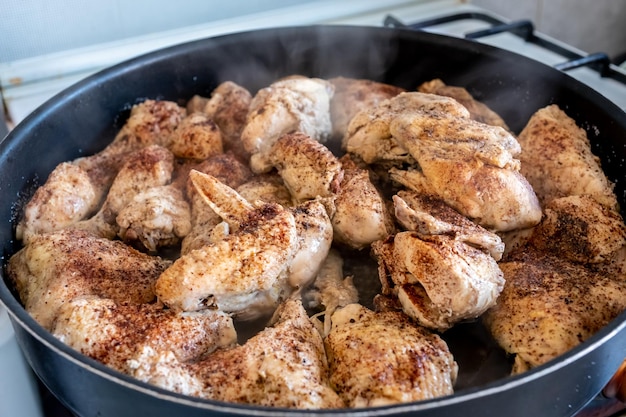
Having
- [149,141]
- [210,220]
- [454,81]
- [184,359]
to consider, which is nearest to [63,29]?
[149,141]

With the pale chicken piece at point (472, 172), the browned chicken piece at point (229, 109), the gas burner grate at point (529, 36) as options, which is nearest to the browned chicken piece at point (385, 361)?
the pale chicken piece at point (472, 172)

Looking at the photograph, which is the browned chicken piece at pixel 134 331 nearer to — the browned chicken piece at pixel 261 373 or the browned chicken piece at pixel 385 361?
the browned chicken piece at pixel 261 373

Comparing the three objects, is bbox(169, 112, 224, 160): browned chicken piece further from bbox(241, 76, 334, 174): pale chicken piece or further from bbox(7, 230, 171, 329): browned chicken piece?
bbox(7, 230, 171, 329): browned chicken piece

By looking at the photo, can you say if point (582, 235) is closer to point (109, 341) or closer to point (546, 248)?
point (546, 248)

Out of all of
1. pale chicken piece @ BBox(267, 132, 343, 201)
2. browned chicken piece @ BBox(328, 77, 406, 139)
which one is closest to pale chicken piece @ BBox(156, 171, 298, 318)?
pale chicken piece @ BBox(267, 132, 343, 201)

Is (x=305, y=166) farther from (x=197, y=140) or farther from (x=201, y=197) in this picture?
(x=197, y=140)

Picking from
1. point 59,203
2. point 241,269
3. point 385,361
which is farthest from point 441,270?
point 59,203

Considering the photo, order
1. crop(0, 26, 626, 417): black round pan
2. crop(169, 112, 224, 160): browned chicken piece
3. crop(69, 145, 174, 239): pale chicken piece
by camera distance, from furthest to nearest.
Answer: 1. crop(169, 112, 224, 160): browned chicken piece
2. crop(69, 145, 174, 239): pale chicken piece
3. crop(0, 26, 626, 417): black round pan
